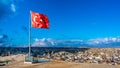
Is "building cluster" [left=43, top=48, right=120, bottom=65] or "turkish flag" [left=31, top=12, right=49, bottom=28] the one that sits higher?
"turkish flag" [left=31, top=12, right=49, bottom=28]

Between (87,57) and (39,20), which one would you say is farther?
(87,57)

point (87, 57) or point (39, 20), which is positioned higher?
point (39, 20)

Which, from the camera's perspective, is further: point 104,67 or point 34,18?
point 34,18

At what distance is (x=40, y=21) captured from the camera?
168 feet

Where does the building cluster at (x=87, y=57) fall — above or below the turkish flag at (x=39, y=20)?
below

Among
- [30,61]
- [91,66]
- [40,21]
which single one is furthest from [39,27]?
[91,66]

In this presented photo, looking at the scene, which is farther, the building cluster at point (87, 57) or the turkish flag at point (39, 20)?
the building cluster at point (87, 57)

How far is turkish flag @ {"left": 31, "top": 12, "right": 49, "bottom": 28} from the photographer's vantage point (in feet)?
168

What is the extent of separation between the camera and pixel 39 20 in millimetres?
51344

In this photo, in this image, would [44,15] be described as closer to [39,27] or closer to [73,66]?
[39,27]

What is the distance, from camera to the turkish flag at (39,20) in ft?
168

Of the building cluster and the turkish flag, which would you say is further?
the building cluster

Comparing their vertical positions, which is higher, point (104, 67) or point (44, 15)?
point (44, 15)

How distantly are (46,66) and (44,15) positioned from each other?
7.58 meters
